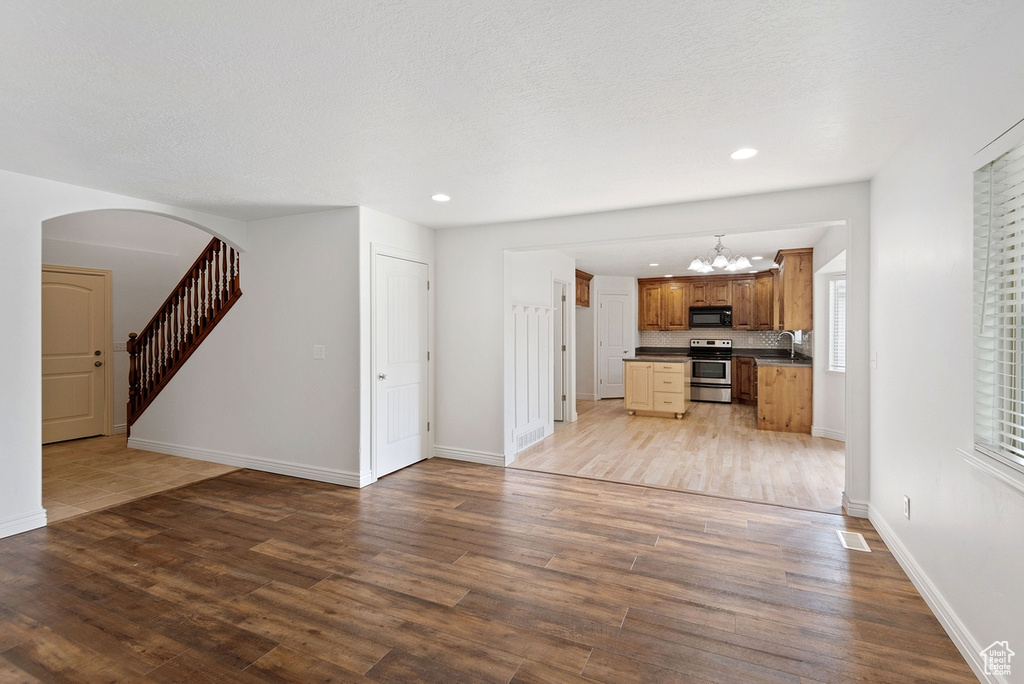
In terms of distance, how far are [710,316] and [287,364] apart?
7.71 m

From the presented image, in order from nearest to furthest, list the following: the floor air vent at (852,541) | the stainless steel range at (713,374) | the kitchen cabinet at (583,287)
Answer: the floor air vent at (852,541) < the kitchen cabinet at (583,287) < the stainless steel range at (713,374)

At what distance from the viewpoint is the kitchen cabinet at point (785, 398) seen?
6398 millimetres

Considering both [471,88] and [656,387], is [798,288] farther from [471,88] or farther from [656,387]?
[471,88]

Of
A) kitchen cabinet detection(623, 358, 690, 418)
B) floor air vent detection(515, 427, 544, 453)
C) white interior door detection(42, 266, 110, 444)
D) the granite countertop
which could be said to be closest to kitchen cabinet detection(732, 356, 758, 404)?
the granite countertop

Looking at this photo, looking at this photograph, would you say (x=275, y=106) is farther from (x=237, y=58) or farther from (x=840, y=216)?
(x=840, y=216)

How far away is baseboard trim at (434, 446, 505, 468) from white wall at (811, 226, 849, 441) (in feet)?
13.7

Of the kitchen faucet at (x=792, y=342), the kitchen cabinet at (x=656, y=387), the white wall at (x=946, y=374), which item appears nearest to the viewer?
the white wall at (x=946, y=374)

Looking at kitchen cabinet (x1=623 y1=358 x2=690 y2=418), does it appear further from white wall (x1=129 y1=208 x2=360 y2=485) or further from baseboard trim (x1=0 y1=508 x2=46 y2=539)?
baseboard trim (x1=0 y1=508 x2=46 y2=539)

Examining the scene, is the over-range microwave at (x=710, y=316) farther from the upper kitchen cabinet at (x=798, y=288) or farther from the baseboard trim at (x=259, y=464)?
the baseboard trim at (x=259, y=464)

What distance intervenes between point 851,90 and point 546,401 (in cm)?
459

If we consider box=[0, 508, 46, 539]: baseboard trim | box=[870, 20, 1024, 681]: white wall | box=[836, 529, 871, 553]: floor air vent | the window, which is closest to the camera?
box=[870, 20, 1024, 681]: white wall

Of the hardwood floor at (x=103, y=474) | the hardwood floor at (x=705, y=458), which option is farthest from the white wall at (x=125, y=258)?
the hardwood floor at (x=705, y=458)

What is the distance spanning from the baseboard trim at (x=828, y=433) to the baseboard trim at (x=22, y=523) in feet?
24.8

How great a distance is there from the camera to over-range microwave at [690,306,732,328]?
945 cm
